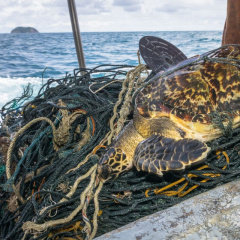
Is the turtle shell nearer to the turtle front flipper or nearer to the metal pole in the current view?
the turtle front flipper

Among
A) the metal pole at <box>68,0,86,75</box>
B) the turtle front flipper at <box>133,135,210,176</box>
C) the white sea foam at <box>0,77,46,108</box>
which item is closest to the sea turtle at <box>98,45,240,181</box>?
the turtle front flipper at <box>133,135,210,176</box>

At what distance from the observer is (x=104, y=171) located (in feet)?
4.52

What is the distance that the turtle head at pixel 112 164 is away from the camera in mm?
1383

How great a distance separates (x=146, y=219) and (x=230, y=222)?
0.98ft

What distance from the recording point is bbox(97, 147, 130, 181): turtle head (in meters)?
1.38

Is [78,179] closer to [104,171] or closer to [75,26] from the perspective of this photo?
[104,171]

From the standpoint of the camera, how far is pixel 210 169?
1.37 metres

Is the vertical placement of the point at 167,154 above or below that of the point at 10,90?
above

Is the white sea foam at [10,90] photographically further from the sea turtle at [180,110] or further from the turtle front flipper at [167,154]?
the turtle front flipper at [167,154]

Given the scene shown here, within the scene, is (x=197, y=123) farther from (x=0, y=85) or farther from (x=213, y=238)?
(x=0, y=85)

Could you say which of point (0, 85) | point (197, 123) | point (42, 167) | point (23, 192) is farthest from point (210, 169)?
point (0, 85)

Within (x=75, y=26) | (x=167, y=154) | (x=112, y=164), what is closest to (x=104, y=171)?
(x=112, y=164)

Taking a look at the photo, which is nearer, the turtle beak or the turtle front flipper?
the turtle front flipper

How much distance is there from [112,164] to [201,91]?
67 centimetres
